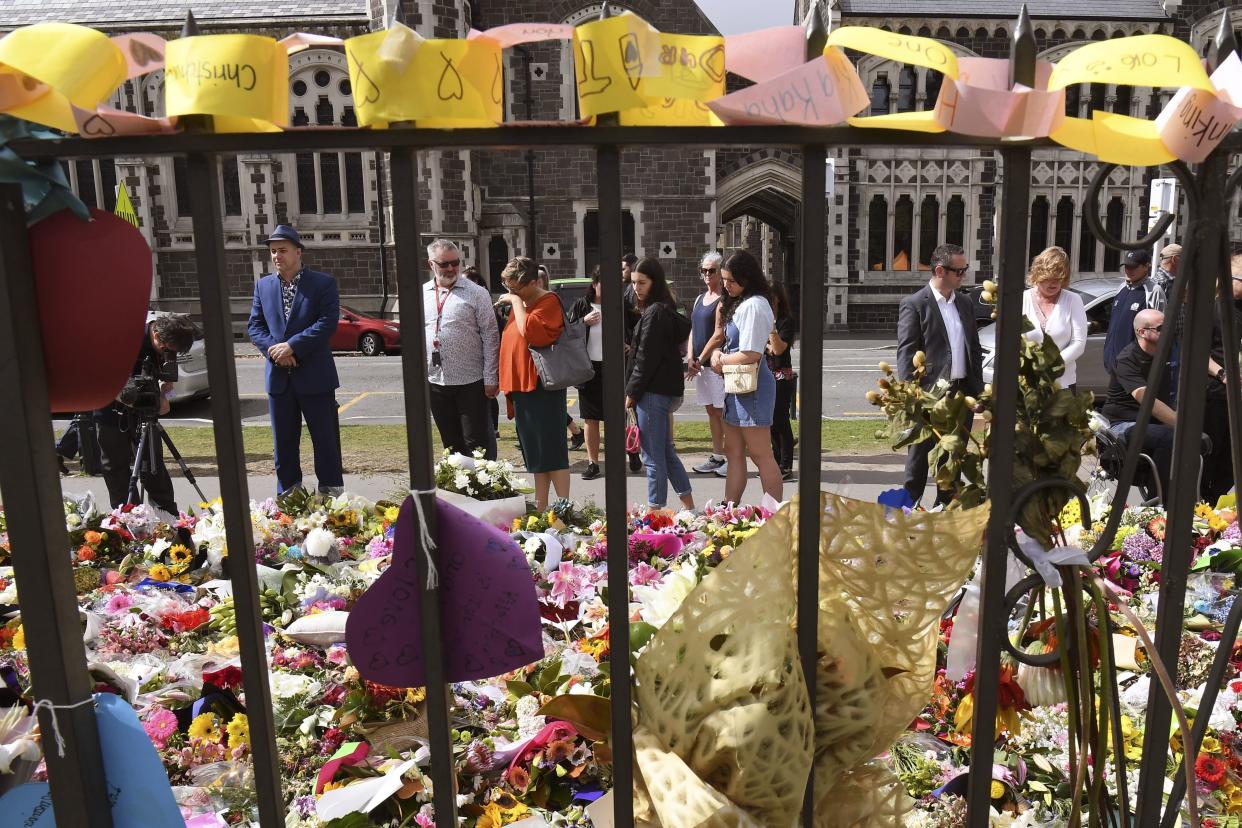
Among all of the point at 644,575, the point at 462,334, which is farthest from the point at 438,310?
the point at 644,575

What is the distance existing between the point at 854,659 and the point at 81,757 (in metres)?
0.99

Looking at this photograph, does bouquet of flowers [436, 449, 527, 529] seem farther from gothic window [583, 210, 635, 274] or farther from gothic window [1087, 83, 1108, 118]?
gothic window [1087, 83, 1108, 118]

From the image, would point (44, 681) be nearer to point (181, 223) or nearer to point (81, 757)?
point (81, 757)

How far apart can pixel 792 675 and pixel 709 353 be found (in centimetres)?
544

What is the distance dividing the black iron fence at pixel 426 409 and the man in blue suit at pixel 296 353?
14.7ft

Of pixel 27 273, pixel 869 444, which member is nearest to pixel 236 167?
pixel 869 444

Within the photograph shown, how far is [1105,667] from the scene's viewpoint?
127 centimetres

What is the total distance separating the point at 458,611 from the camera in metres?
1.22

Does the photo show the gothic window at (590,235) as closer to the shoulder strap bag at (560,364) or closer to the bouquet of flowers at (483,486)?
the shoulder strap bag at (560,364)

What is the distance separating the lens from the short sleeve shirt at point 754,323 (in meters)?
5.26

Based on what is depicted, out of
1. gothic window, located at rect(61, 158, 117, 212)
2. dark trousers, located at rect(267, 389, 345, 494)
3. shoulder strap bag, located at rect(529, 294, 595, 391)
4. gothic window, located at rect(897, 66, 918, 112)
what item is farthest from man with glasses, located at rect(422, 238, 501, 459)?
gothic window, located at rect(897, 66, 918, 112)

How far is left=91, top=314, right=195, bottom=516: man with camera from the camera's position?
514cm

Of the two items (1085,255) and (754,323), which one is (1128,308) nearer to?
(754,323)

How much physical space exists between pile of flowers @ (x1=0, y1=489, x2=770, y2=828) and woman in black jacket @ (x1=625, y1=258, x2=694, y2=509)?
2.11 metres
